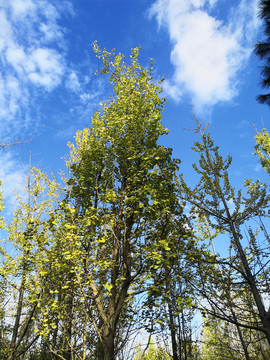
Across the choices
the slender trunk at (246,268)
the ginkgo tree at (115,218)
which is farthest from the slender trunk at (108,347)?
the slender trunk at (246,268)

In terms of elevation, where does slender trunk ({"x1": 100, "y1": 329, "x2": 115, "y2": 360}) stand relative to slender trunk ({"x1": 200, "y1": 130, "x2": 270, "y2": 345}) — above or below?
below

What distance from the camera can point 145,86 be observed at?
782 cm

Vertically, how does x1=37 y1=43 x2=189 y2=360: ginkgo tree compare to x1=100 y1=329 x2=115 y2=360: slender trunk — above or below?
above

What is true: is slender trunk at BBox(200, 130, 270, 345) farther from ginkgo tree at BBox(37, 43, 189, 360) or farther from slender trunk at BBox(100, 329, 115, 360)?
slender trunk at BBox(100, 329, 115, 360)

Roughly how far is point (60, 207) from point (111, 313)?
8.46 ft

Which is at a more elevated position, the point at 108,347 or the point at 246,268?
the point at 246,268

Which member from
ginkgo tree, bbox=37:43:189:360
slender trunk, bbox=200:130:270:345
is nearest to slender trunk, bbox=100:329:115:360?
ginkgo tree, bbox=37:43:189:360

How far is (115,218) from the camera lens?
18.3ft

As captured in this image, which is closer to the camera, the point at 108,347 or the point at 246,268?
the point at 108,347

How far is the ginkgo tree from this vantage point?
15.5 feet

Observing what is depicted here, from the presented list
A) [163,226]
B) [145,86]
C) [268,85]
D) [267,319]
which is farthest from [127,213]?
[268,85]

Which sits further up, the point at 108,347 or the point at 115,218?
the point at 115,218

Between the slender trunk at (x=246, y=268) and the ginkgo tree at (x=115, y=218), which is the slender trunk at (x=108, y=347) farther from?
the slender trunk at (x=246, y=268)

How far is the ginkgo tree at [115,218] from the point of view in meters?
4.71
